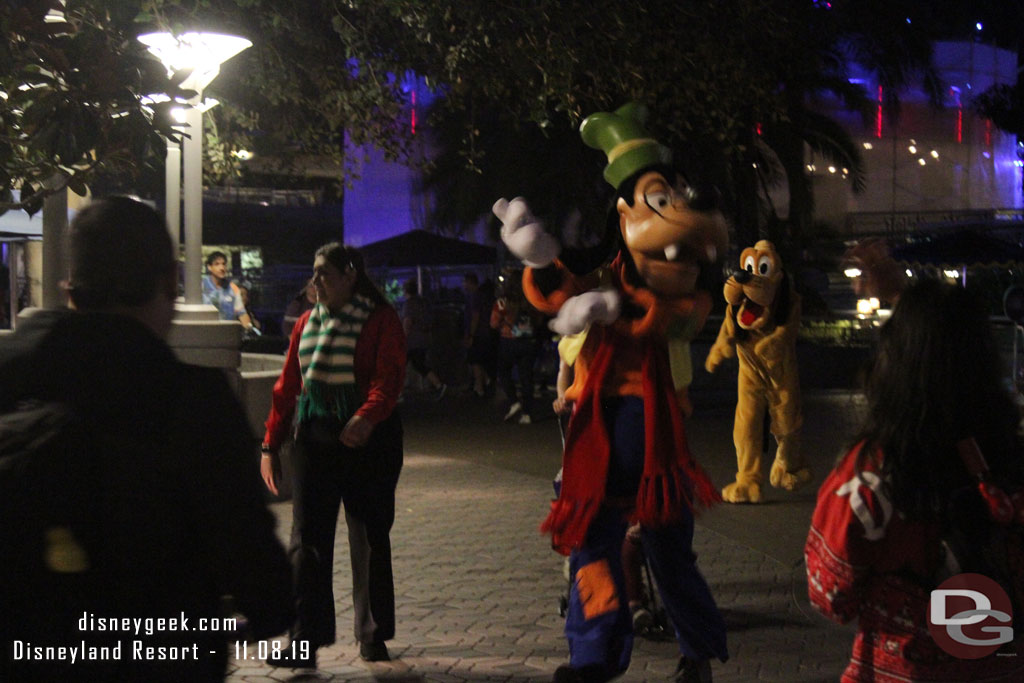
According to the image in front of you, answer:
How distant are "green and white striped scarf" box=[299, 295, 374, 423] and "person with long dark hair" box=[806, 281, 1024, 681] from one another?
2.79m

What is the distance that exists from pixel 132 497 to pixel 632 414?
2.64 m

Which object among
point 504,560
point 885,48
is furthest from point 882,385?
point 885,48

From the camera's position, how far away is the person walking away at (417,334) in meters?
17.7

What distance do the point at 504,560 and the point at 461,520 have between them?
53.3 inches

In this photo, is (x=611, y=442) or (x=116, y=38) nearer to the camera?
(x=611, y=442)

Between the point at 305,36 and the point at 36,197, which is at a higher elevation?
the point at 305,36

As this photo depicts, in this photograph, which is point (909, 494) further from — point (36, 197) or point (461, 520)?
point (461, 520)

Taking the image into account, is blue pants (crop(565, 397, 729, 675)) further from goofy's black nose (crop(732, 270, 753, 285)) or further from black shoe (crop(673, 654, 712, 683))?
goofy's black nose (crop(732, 270, 753, 285))

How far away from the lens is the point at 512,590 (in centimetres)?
646

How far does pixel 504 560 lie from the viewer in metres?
7.20

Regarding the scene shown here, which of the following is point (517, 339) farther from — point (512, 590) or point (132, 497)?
point (132, 497)

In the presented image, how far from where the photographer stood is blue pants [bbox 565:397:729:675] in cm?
439

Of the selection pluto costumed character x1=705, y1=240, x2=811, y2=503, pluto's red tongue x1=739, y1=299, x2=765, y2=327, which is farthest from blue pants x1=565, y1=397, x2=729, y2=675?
pluto's red tongue x1=739, y1=299, x2=765, y2=327

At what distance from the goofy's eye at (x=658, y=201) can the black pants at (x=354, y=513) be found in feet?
4.98
